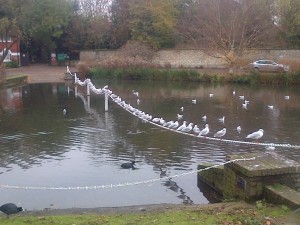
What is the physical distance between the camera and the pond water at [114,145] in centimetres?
1123

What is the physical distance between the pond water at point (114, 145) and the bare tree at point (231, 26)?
17.4m

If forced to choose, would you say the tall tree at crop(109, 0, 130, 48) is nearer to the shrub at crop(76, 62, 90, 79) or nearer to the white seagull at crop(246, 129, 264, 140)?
the shrub at crop(76, 62, 90, 79)

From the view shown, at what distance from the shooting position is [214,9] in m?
52.9

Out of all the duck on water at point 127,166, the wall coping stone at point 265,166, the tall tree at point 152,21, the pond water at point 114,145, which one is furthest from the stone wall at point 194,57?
the wall coping stone at point 265,166

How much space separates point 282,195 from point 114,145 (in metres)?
9.10

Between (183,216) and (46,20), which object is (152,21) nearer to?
(46,20)

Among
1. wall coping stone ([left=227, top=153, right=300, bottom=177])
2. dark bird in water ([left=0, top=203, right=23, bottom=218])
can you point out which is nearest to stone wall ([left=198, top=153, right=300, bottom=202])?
wall coping stone ([left=227, top=153, right=300, bottom=177])

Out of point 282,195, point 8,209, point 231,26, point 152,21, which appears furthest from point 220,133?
point 152,21

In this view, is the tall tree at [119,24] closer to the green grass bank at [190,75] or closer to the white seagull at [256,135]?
the green grass bank at [190,75]

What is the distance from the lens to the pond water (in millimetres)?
11234

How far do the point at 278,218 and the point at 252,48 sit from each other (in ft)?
152

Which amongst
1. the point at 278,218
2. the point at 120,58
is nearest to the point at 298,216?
the point at 278,218

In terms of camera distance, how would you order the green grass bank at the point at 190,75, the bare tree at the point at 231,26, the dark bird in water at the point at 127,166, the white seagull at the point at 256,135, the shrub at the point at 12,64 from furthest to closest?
the shrub at the point at 12,64 → the bare tree at the point at 231,26 → the green grass bank at the point at 190,75 → the white seagull at the point at 256,135 → the dark bird in water at the point at 127,166

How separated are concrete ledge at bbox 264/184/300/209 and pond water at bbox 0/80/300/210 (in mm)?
2352
